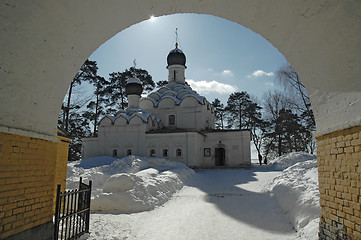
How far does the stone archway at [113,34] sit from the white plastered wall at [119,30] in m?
0.01

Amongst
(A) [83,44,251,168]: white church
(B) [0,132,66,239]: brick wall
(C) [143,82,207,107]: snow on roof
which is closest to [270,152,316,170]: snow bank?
(A) [83,44,251,168]: white church

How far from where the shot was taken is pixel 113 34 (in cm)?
459

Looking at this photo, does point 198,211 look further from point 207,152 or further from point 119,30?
point 207,152

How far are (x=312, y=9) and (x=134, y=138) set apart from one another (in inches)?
817

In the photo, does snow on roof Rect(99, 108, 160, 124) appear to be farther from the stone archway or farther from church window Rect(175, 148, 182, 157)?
the stone archway

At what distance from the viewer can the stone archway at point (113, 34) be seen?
325 cm

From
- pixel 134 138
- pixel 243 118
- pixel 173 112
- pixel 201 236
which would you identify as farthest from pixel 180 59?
pixel 201 236

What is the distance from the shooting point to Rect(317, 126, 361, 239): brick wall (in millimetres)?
3191

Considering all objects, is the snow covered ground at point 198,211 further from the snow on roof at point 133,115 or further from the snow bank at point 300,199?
the snow on roof at point 133,115

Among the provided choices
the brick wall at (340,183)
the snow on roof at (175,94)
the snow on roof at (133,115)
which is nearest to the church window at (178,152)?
the snow on roof at (133,115)

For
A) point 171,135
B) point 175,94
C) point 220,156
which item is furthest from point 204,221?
point 175,94

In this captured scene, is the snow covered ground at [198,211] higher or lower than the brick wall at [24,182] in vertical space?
lower

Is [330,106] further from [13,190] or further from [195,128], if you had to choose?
[195,128]

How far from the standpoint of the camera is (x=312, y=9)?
11.6ft
